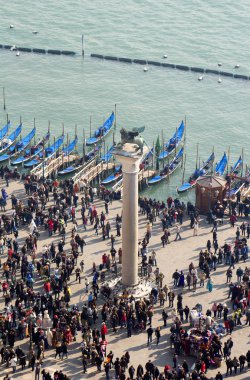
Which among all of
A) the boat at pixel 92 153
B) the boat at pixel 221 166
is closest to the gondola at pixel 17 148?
the boat at pixel 92 153

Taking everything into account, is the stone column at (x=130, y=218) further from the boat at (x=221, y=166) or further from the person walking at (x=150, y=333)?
the boat at (x=221, y=166)

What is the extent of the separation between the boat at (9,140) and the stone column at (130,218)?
29580 millimetres

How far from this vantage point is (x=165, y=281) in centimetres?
7469

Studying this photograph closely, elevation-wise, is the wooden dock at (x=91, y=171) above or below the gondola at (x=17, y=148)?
below

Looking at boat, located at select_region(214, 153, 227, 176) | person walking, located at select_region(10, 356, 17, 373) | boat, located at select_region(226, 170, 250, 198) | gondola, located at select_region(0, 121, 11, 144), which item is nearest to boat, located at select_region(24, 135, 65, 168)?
gondola, located at select_region(0, 121, 11, 144)

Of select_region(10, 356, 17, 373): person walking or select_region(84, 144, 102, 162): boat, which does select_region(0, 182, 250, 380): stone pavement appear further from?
select_region(84, 144, 102, 162): boat

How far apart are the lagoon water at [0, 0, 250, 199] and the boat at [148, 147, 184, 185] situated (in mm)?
743

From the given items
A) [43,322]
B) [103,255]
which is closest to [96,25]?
[103,255]

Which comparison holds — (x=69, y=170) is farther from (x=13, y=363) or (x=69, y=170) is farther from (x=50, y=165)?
(x=13, y=363)

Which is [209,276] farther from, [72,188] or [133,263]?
[72,188]

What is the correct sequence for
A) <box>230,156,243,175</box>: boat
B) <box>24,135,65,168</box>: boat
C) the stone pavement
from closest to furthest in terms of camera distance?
the stone pavement → <box>24,135,65,168</box>: boat → <box>230,156,243,175</box>: boat

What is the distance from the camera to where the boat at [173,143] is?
9764 cm

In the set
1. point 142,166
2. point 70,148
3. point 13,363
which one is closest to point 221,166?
point 142,166

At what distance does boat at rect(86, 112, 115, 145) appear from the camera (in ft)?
332
